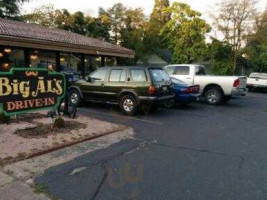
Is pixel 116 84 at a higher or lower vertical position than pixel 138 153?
higher

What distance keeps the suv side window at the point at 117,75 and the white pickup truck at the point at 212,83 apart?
4637 millimetres

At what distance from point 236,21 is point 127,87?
885 inches

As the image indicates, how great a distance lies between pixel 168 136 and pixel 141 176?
2940 mm

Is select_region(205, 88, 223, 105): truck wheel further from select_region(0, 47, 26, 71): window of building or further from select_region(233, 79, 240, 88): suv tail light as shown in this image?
select_region(0, 47, 26, 71): window of building

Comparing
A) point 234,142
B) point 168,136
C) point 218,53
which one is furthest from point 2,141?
point 218,53

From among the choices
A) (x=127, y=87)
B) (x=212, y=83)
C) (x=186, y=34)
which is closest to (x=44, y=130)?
(x=127, y=87)

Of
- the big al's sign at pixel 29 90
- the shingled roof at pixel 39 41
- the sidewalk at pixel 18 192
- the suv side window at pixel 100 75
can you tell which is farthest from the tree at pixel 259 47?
the sidewalk at pixel 18 192

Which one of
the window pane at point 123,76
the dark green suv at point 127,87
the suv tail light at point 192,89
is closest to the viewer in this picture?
the dark green suv at point 127,87

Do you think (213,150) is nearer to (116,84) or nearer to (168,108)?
→ (116,84)

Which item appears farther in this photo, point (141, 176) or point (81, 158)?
point (81, 158)

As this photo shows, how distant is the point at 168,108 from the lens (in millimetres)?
12617

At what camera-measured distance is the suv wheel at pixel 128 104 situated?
10320mm

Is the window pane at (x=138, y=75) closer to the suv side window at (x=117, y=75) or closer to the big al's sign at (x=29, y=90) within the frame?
the suv side window at (x=117, y=75)

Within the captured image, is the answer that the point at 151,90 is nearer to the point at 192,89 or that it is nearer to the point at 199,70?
the point at 192,89
